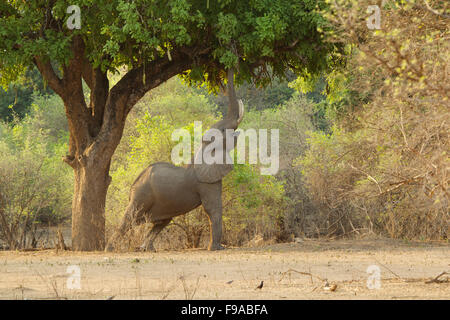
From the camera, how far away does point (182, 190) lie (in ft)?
50.9

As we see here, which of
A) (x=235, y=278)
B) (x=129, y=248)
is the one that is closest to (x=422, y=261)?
(x=235, y=278)

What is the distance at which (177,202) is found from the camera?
613 inches

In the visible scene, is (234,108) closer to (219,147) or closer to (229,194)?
(219,147)

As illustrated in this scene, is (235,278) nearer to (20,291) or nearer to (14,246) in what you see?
(20,291)

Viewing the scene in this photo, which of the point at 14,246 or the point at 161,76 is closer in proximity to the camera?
the point at 161,76

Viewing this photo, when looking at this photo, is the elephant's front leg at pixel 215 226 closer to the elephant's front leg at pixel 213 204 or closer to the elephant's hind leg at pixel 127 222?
the elephant's front leg at pixel 213 204

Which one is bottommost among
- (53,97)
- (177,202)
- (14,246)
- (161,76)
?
(14,246)

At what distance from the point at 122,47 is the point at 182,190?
11.0 ft

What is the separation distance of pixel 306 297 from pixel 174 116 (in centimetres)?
2252

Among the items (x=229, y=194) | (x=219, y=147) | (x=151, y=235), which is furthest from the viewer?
(x=229, y=194)

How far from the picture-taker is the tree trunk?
15.8 metres

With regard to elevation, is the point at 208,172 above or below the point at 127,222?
above

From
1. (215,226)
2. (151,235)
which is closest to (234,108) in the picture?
(215,226)
